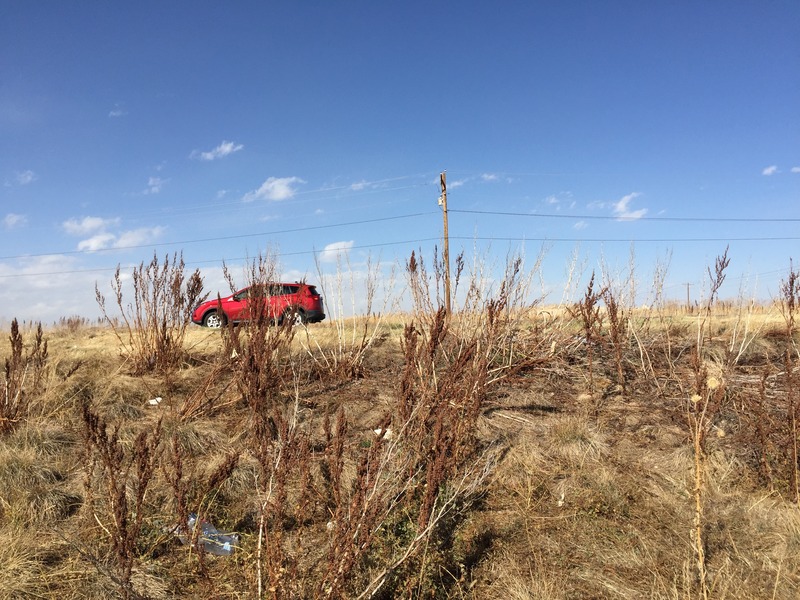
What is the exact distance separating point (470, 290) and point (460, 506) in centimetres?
284

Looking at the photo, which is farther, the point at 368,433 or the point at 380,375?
the point at 380,375

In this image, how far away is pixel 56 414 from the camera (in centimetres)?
455

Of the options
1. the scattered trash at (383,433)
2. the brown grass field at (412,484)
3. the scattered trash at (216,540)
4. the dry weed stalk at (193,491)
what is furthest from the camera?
the scattered trash at (216,540)

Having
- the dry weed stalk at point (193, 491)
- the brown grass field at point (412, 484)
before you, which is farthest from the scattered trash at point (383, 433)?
the dry weed stalk at point (193, 491)

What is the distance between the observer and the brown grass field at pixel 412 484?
2203mm

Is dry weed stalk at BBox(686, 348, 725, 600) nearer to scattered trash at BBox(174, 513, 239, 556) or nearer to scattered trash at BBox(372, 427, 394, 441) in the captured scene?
scattered trash at BBox(372, 427, 394, 441)

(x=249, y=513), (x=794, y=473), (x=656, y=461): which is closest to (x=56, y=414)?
(x=249, y=513)

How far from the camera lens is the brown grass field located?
220 centimetres

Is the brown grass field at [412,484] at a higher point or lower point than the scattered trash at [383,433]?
lower

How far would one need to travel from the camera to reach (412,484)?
3076 mm

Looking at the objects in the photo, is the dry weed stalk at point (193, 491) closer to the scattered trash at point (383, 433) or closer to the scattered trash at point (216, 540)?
the scattered trash at point (216, 540)

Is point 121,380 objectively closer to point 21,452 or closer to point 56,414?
point 56,414

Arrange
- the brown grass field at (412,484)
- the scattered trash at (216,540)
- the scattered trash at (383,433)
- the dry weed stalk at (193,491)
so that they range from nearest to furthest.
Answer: the scattered trash at (383,433), the dry weed stalk at (193,491), the brown grass field at (412,484), the scattered trash at (216,540)

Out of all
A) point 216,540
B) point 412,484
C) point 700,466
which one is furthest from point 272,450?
point 700,466
